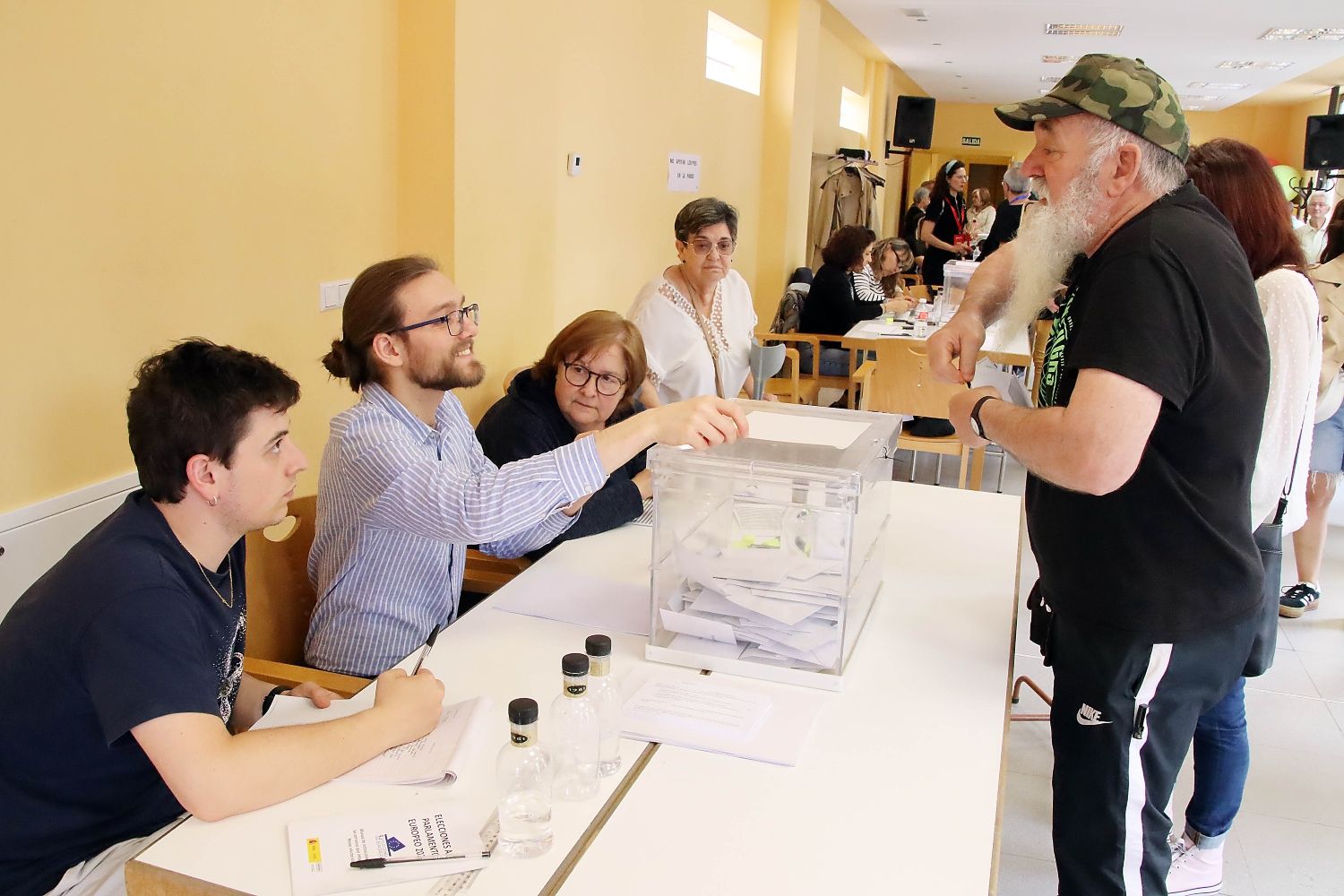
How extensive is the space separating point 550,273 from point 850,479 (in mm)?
2699

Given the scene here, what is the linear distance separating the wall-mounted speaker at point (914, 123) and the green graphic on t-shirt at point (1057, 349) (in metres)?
11.7

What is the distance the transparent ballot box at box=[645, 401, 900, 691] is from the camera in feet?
5.20

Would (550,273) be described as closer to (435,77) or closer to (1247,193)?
(435,77)

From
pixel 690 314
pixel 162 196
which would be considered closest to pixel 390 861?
pixel 162 196

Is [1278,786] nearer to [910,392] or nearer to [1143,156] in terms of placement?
[1143,156]

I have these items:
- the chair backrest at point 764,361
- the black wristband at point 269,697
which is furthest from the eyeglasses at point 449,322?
the chair backrest at point 764,361

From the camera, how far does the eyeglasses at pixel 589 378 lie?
8.66 feet

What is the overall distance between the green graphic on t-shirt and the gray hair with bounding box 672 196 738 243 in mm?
2178

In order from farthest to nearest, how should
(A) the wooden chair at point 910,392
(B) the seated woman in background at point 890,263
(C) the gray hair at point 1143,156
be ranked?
1. (B) the seated woman in background at point 890,263
2. (A) the wooden chair at point 910,392
3. (C) the gray hair at point 1143,156

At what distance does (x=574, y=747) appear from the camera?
4.25 ft

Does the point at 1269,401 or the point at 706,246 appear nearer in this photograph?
the point at 1269,401

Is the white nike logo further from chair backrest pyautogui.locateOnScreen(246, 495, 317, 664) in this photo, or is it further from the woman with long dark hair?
chair backrest pyautogui.locateOnScreen(246, 495, 317, 664)

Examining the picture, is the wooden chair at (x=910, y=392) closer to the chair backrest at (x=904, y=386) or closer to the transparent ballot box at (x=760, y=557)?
the chair backrest at (x=904, y=386)

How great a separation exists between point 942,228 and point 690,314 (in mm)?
7515
